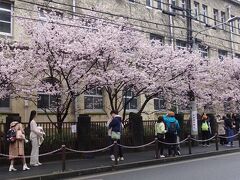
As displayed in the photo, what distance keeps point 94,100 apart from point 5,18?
755 cm

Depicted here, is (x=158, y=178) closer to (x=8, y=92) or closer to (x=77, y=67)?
(x=77, y=67)

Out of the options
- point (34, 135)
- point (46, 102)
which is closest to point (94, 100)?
point (46, 102)

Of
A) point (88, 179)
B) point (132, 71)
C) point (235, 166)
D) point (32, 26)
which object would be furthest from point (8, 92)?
point (235, 166)

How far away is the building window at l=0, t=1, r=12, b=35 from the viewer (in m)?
20.8

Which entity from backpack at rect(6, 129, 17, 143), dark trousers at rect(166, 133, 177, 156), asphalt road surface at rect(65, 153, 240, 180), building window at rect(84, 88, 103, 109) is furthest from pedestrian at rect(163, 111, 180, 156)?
building window at rect(84, 88, 103, 109)

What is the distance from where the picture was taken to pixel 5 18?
20969 millimetres

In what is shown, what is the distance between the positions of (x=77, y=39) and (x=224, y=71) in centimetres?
1568

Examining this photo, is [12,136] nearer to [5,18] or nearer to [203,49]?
[5,18]

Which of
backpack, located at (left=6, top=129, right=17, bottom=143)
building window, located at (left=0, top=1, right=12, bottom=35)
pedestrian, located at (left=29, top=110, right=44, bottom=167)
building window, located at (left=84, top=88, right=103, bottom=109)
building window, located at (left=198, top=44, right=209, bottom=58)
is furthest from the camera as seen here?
building window, located at (left=198, top=44, right=209, bottom=58)

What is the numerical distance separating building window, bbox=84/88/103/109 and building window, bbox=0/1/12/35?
6.18 m

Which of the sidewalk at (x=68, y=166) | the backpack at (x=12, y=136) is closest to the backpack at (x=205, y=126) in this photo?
the sidewalk at (x=68, y=166)

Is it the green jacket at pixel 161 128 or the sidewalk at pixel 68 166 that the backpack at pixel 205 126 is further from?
the sidewalk at pixel 68 166

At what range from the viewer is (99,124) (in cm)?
1841

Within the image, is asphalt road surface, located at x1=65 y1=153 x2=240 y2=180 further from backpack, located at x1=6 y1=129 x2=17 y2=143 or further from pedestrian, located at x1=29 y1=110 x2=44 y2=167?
backpack, located at x1=6 y1=129 x2=17 y2=143
